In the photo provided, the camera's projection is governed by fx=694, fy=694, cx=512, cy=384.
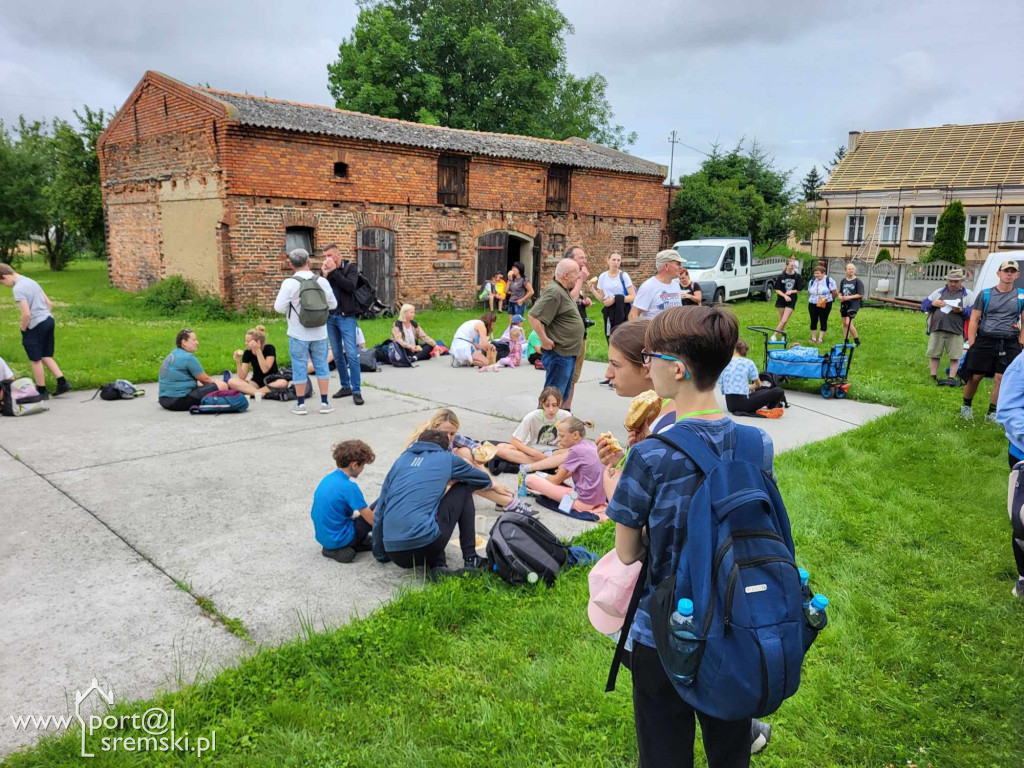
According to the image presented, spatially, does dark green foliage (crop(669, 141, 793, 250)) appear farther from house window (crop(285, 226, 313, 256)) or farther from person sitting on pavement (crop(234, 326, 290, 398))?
person sitting on pavement (crop(234, 326, 290, 398))

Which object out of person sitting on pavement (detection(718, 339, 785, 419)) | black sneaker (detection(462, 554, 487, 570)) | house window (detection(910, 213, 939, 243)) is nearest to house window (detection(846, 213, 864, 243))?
house window (detection(910, 213, 939, 243))

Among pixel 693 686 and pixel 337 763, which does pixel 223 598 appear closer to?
pixel 337 763

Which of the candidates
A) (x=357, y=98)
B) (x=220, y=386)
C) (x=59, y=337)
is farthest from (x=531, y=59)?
(x=220, y=386)

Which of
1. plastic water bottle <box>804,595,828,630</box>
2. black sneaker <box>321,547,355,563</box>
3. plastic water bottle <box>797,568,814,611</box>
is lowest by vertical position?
black sneaker <box>321,547,355,563</box>

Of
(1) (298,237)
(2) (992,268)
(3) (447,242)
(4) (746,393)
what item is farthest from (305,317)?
(3) (447,242)

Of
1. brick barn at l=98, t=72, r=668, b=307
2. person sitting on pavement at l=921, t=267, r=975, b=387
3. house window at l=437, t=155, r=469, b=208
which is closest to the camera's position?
person sitting on pavement at l=921, t=267, r=975, b=387

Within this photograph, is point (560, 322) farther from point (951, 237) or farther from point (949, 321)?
point (951, 237)

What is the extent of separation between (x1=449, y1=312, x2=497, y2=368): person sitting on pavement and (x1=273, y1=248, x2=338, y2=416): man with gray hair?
3644 mm

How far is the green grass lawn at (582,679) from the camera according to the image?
9.58 ft

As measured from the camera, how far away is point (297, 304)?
320 inches

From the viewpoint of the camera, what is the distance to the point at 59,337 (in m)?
13.5

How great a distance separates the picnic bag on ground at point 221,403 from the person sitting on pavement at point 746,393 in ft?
19.7

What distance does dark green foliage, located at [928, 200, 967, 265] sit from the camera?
27.5m

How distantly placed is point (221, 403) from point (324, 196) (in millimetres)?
11620
